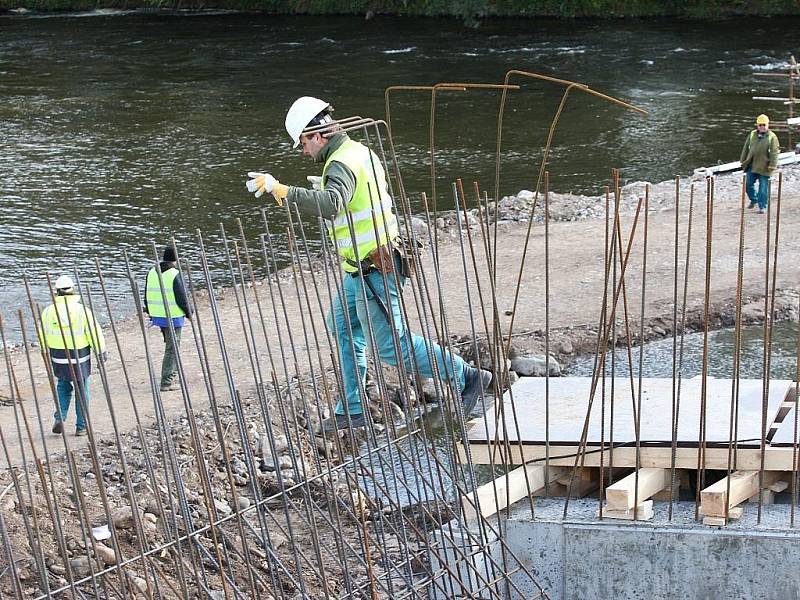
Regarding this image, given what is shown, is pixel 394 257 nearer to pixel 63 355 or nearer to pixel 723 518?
pixel 723 518

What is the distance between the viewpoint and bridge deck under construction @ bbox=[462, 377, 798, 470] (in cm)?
602

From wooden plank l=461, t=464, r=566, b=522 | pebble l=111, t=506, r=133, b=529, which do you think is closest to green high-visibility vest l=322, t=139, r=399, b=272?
wooden plank l=461, t=464, r=566, b=522

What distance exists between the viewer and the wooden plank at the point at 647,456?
6000 millimetres

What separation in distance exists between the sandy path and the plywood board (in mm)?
2132

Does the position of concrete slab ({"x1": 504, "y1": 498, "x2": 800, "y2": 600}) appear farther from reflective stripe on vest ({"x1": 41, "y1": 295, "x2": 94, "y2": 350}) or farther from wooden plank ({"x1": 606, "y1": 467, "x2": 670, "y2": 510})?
reflective stripe on vest ({"x1": 41, "y1": 295, "x2": 94, "y2": 350})

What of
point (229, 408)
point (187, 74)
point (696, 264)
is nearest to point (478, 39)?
point (187, 74)

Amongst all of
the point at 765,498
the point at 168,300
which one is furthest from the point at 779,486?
the point at 168,300

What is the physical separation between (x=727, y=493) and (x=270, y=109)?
2045 cm

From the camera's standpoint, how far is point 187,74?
97.9 feet

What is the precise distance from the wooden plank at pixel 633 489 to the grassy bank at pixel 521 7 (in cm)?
2988

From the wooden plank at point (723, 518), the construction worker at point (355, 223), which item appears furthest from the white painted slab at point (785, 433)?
the construction worker at point (355, 223)

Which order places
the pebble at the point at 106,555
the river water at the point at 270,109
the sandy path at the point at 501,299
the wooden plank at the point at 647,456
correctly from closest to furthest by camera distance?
the wooden plank at the point at 647,456 < the pebble at the point at 106,555 < the sandy path at the point at 501,299 < the river water at the point at 270,109

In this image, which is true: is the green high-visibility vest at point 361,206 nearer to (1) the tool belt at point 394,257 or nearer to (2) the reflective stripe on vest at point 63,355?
(1) the tool belt at point 394,257

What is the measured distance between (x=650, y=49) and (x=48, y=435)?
23.8 metres
